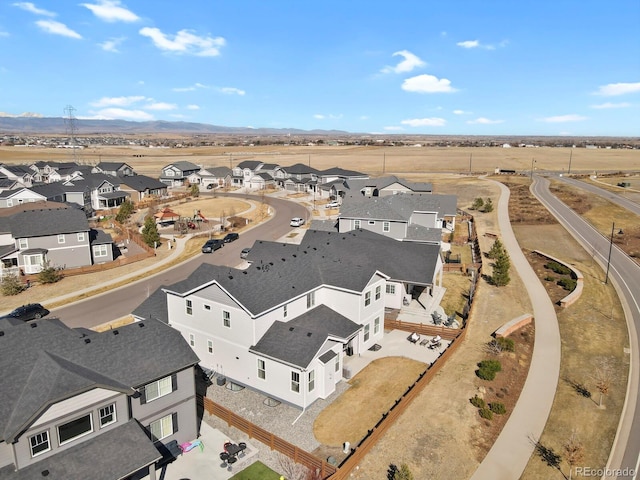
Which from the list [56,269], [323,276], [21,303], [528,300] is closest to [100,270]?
[56,269]

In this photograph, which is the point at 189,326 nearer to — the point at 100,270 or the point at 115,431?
the point at 115,431

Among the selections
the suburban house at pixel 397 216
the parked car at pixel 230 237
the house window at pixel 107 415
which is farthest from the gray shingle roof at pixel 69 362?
the parked car at pixel 230 237

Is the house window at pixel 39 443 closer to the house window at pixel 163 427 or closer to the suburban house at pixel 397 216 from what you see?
the house window at pixel 163 427

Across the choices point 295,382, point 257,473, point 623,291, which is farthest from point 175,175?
point 257,473

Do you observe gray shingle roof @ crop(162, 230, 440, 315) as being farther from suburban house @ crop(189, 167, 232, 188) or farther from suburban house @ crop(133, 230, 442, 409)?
suburban house @ crop(189, 167, 232, 188)

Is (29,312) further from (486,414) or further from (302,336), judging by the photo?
(486,414)
